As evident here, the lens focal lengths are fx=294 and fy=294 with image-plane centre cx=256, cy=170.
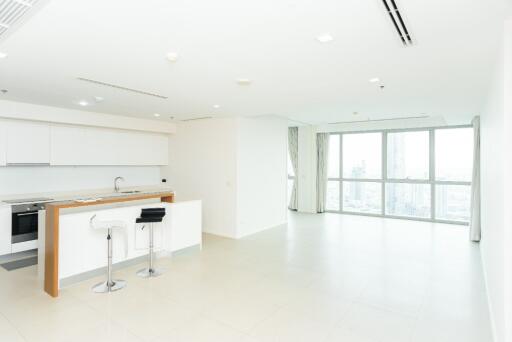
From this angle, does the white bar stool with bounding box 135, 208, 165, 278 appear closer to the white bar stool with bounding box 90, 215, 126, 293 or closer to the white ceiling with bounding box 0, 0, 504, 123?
the white bar stool with bounding box 90, 215, 126, 293

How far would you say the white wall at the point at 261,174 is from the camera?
631 cm

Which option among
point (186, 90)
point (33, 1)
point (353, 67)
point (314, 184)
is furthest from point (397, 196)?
point (33, 1)

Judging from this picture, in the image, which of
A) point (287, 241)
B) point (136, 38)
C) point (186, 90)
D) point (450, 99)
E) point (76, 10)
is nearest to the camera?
point (76, 10)

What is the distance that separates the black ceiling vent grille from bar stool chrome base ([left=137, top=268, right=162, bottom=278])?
3.95m

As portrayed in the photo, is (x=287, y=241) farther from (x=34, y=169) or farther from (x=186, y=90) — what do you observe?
(x=34, y=169)

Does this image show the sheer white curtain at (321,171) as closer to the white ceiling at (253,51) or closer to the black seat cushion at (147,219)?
the white ceiling at (253,51)

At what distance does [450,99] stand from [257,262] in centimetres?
399

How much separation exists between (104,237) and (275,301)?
2494mm

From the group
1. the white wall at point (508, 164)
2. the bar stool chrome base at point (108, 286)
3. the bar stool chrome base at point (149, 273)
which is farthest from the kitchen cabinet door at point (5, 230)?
the white wall at point (508, 164)

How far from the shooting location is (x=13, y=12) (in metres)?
1.95

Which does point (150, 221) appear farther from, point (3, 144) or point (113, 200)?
point (3, 144)

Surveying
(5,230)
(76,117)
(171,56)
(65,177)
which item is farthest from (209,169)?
(171,56)

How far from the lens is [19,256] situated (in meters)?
4.87

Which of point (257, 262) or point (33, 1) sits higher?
point (33, 1)
